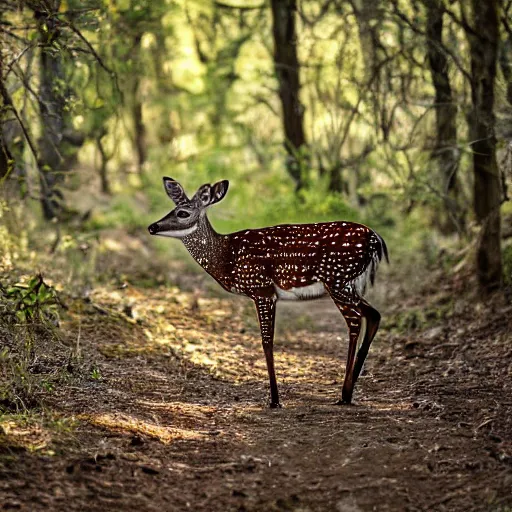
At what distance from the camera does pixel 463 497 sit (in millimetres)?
4828

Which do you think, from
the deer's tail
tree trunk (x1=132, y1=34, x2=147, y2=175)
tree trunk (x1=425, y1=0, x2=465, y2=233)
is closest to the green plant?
the deer's tail

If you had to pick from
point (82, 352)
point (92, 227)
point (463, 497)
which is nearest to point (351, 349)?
point (463, 497)

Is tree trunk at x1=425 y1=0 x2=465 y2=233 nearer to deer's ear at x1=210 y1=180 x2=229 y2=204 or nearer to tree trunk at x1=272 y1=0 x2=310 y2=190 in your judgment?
deer's ear at x1=210 y1=180 x2=229 y2=204

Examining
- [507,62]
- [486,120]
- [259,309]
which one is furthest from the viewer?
[507,62]

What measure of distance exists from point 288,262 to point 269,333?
63 centimetres

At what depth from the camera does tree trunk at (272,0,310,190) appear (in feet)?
54.4

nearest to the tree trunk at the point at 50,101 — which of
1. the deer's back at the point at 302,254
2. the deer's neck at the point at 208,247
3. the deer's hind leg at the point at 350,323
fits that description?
the deer's neck at the point at 208,247

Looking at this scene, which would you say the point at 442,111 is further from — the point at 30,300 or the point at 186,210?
the point at 30,300

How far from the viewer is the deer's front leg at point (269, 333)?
22.3 ft

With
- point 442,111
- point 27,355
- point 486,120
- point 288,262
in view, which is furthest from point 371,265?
point 442,111

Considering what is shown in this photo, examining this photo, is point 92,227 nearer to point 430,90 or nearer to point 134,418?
point 430,90

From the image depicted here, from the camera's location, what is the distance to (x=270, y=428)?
612 cm

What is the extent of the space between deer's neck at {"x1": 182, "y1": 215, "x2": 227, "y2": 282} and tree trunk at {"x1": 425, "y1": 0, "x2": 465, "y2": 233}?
3723 millimetres

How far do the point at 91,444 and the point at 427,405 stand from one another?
280 cm
